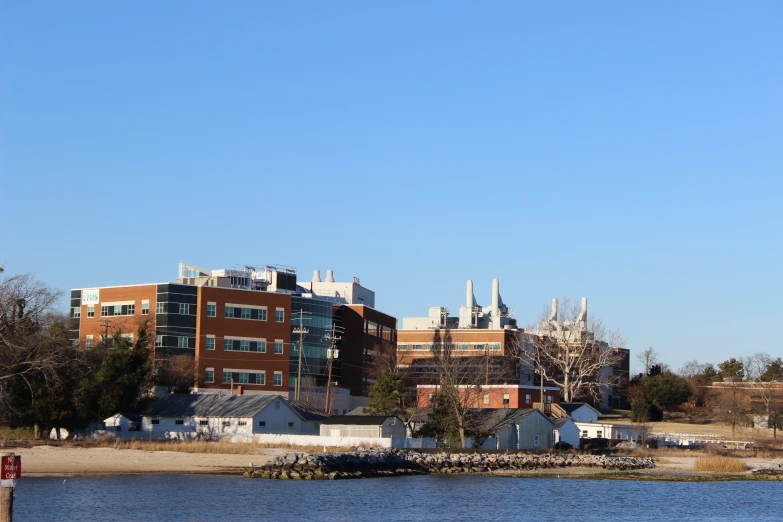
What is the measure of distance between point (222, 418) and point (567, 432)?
3248cm

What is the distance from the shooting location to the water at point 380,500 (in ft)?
150

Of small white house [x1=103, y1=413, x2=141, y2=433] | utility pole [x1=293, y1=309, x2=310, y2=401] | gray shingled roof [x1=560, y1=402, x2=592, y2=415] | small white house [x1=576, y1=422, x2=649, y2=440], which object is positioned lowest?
small white house [x1=576, y1=422, x2=649, y2=440]

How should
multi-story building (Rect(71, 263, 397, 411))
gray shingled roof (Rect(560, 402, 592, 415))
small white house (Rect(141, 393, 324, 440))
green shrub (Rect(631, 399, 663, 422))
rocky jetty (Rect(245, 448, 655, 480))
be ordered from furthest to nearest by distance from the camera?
green shrub (Rect(631, 399, 663, 422)) → multi-story building (Rect(71, 263, 397, 411)) → gray shingled roof (Rect(560, 402, 592, 415)) → small white house (Rect(141, 393, 324, 440)) → rocky jetty (Rect(245, 448, 655, 480))

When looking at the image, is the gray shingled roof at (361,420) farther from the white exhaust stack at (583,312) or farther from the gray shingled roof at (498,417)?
the white exhaust stack at (583,312)

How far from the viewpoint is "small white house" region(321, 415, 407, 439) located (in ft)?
268

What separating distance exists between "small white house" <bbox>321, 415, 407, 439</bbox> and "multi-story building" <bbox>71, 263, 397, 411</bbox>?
30.6m

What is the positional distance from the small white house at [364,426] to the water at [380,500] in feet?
52.0

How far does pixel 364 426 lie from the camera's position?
270 ft

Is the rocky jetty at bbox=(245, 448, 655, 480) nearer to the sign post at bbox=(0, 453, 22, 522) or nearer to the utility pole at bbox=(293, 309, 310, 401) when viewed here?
the sign post at bbox=(0, 453, 22, 522)

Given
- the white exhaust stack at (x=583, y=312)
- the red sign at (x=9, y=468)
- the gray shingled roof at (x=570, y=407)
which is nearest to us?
the red sign at (x=9, y=468)

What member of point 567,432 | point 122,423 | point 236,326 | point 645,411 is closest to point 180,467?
→ point 122,423

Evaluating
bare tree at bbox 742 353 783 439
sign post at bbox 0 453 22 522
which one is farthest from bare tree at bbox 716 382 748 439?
sign post at bbox 0 453 22 522

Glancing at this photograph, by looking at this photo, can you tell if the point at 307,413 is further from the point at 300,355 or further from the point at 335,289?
the point at 335,289

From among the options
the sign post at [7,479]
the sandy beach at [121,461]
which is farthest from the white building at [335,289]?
the sign post at [7,479]
